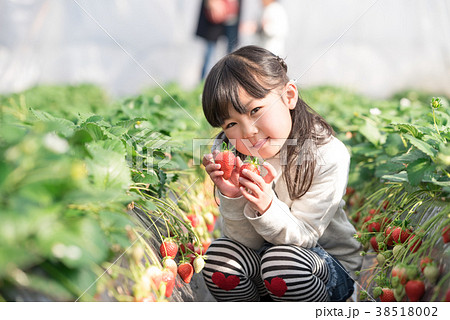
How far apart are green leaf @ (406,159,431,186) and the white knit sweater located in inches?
9.5

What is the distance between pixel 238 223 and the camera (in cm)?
143

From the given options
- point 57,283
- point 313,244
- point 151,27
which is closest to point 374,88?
point 151,27

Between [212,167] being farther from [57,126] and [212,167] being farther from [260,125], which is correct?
[57,126]

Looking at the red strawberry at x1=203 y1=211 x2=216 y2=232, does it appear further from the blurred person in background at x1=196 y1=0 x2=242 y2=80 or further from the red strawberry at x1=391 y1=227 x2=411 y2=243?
the blurred person in background at x1=196 y1=0 x2=242 y2=80

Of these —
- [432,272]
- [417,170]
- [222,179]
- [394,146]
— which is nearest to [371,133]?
[394,146]

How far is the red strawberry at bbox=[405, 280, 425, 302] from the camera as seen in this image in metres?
1.07

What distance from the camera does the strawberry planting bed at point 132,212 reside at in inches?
26.0

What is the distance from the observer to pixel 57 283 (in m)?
0.72

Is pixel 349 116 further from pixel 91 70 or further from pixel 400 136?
pixel 91 70

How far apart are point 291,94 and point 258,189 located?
383mm

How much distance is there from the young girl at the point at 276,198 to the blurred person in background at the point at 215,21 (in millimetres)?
1286

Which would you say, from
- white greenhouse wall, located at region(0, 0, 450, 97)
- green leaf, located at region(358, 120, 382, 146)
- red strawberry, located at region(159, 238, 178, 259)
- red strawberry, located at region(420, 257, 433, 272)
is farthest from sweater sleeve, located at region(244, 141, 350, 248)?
white greenhouse wall, located at region(0, 0, 450, 97)

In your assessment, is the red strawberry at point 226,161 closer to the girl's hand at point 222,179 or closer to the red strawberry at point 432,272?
the girl's hand at point 222,179

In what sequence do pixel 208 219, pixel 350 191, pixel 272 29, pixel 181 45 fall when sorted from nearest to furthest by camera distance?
pixel 208 219
pixel 350 191
pixel 272 29
pixel 181 45
